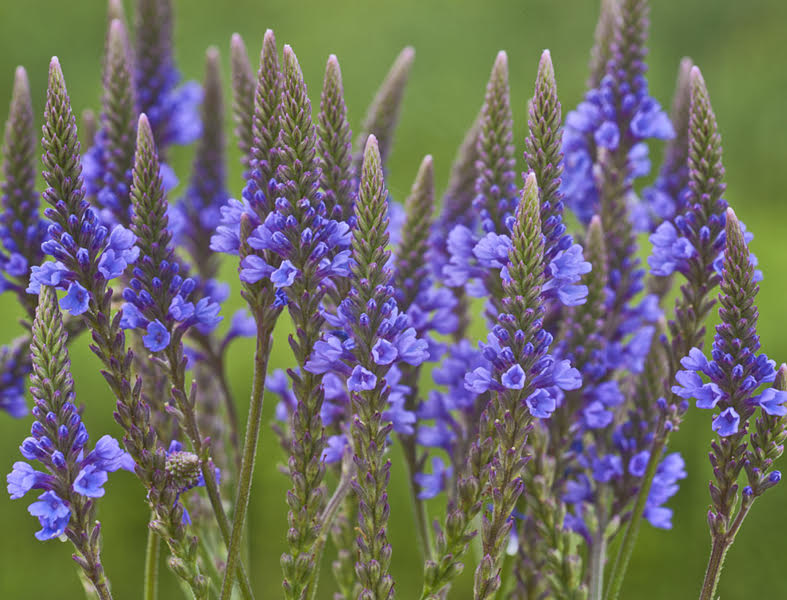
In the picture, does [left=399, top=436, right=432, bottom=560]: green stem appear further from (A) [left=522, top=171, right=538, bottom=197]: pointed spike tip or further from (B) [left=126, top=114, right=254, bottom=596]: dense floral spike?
(A) [left=522, top=171, right=538, bottom=197]: pointed spike tip

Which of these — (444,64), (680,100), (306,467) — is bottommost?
(306,467)

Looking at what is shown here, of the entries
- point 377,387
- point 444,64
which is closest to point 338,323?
point 377,387

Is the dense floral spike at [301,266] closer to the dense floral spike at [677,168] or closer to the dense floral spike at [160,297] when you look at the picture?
the dense floral spike at [160,297]

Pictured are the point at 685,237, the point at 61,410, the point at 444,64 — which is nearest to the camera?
the point at 61,410

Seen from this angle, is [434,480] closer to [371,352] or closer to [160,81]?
[371,352]

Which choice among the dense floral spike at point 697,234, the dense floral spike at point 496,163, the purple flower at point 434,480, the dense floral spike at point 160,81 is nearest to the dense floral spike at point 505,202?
the dense floral spike at point 496,163

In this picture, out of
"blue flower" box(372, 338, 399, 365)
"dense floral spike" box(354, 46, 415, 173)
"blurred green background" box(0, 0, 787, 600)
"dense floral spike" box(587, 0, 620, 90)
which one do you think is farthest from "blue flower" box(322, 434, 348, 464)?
"blurred green background" box(0, 0, 787, 600)

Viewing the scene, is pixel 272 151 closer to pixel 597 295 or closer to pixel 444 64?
pixel 597 295

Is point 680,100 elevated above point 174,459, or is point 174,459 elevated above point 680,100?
point 680,100
